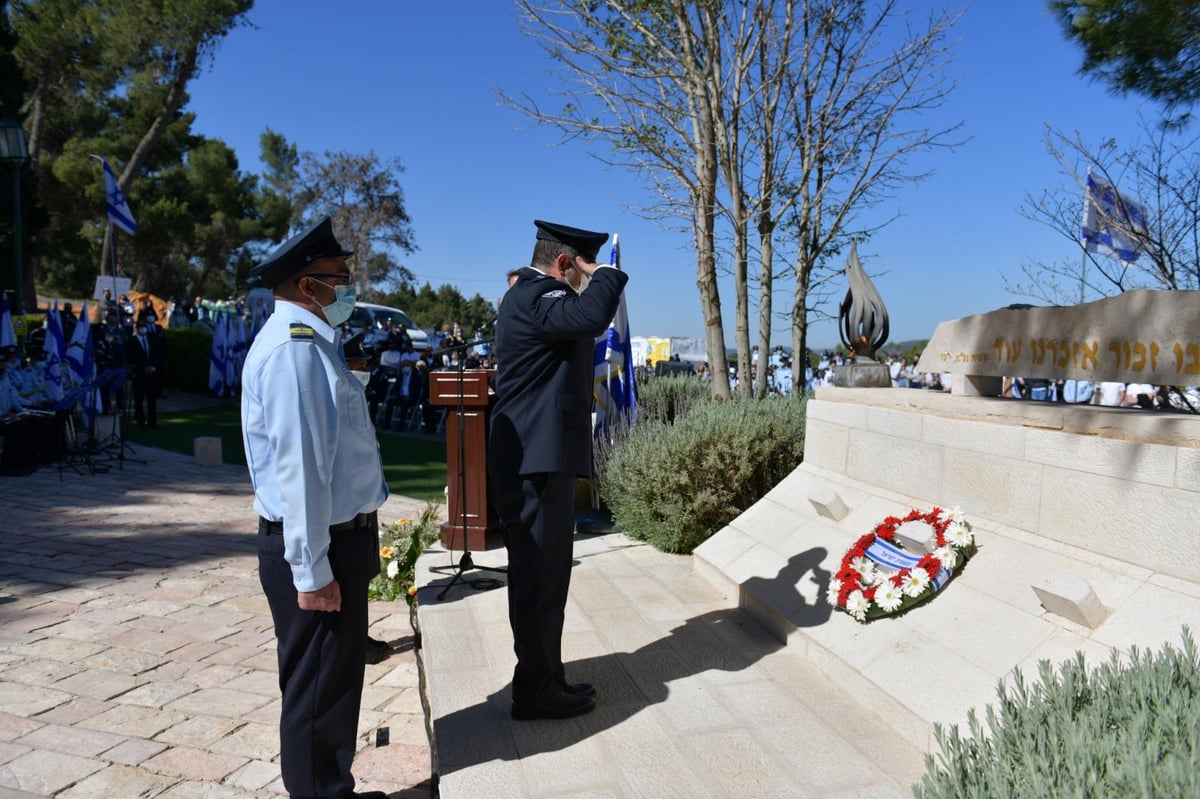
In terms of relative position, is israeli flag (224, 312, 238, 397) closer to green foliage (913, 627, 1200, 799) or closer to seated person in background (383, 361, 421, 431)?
seated person in background (383, 361, 421, 431)

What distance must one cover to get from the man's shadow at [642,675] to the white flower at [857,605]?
0.65 feet

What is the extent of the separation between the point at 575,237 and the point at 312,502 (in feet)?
4.99

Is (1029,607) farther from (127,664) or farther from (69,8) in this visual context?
(69,8)

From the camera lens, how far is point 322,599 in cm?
251

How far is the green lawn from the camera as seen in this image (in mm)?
10656

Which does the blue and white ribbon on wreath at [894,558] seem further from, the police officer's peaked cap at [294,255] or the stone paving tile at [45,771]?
the stone paving tile at [45,771]

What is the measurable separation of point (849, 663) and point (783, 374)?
1816 cm

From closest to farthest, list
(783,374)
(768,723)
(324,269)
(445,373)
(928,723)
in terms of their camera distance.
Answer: (324,269)
(928,723)
(768,723)
(445,373)
(783,374)

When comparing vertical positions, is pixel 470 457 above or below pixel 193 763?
above

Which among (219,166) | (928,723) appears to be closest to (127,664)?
(928,723)

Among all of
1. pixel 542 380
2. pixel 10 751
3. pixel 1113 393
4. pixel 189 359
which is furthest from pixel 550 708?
pixel 189 359

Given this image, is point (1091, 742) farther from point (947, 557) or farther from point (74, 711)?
point (74, 711)

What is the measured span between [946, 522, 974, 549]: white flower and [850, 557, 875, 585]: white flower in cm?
39

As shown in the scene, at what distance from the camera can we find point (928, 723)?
304 cm
